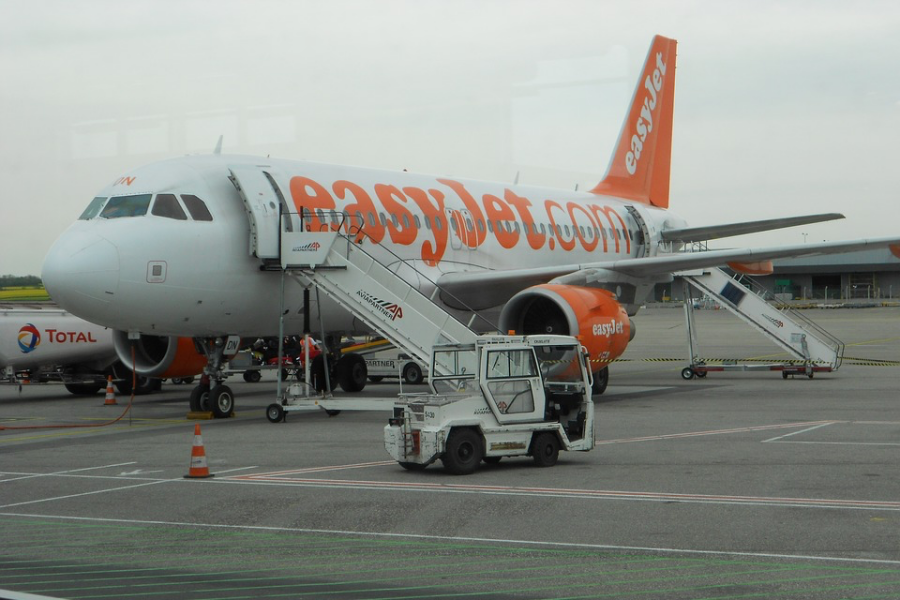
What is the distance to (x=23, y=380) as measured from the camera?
25.2 meters

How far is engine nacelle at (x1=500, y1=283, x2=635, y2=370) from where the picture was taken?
18344mm

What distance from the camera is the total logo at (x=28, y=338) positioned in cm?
2353

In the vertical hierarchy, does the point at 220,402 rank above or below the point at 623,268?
below

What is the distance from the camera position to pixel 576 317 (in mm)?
18234

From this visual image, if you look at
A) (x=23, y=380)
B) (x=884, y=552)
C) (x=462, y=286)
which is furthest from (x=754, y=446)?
(x=23, y=380)

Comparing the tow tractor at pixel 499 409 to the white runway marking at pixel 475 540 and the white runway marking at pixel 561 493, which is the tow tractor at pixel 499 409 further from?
the white runway marking at pixel 475 540

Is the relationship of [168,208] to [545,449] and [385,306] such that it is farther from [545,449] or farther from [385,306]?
[545,449]

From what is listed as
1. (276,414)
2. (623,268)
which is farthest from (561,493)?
(623,268)

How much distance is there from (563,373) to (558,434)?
0.75 m

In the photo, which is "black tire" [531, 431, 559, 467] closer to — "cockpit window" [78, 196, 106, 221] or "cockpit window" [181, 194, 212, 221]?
"cockpit window" [181, 194, 212, 221]

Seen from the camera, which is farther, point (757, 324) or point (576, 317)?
point (757, 324)

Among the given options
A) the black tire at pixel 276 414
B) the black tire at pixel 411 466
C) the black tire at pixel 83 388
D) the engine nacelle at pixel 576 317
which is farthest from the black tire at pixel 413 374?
the black tire at pixel 411 466

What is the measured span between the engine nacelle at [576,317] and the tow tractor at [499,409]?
5.78m

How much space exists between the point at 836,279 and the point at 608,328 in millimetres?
85846
